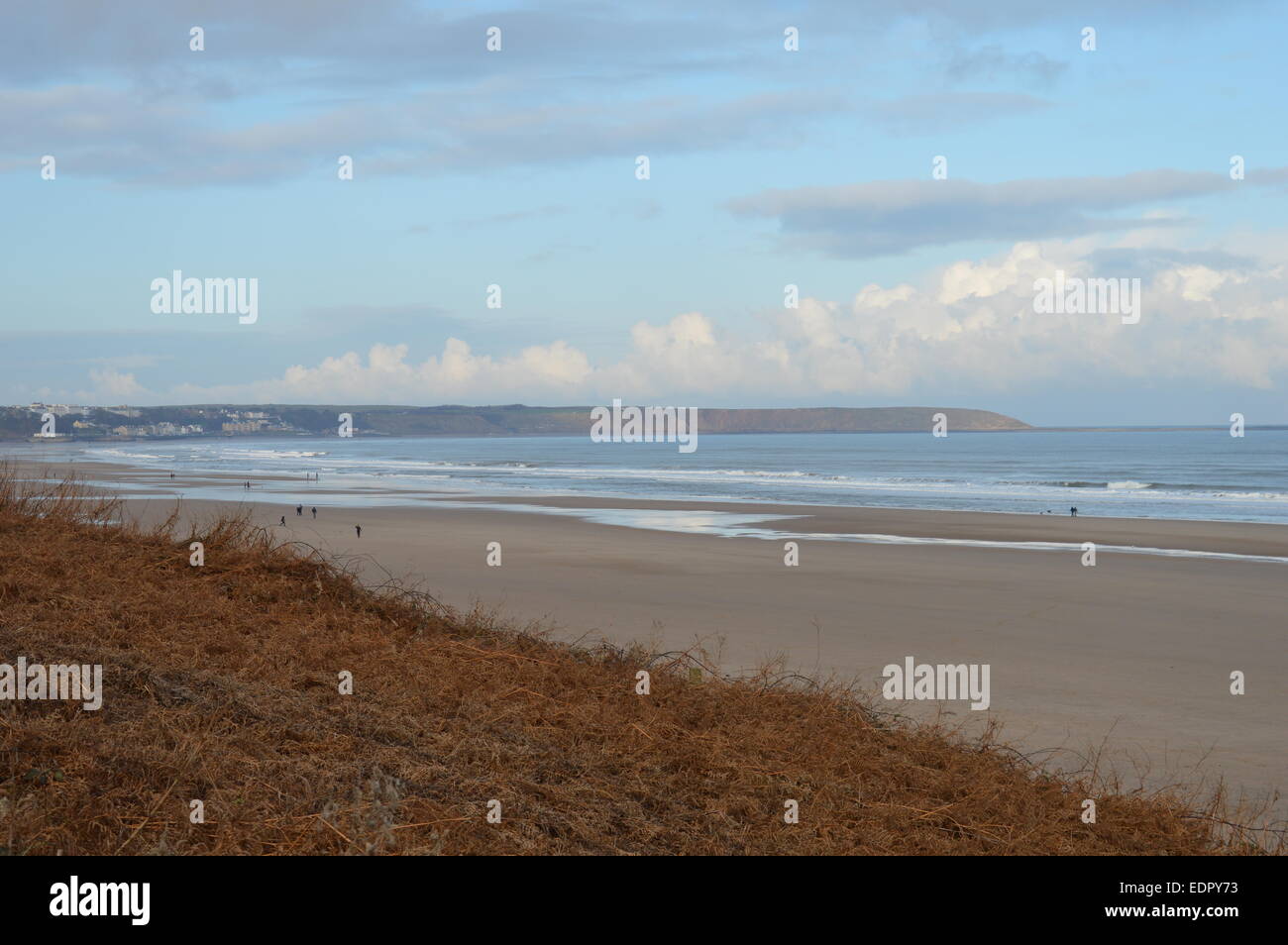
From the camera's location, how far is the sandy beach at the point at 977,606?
905 centimetres

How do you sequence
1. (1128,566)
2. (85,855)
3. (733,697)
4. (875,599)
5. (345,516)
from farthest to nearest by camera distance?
(345,516), (1128,566), (875,599), (733,697), (85,855)

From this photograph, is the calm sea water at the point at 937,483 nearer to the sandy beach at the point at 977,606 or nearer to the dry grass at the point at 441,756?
the sandy beach at the point at 977,606

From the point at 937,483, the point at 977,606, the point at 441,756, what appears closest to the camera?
the point at 441,756

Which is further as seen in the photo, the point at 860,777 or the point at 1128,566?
the point at 1128,566

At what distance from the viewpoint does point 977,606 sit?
16266mm

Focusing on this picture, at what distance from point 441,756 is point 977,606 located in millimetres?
13013

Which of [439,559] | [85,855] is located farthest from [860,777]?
[439,559]

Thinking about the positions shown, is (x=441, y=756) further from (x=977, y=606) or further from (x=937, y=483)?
(x=937, y=483)

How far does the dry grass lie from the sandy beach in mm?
1950

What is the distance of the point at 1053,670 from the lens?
1148 centimetres

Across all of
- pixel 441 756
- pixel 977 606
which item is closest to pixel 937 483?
pixel 977 606
